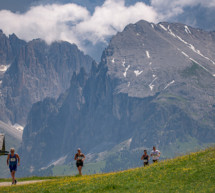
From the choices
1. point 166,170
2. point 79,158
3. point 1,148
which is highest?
point 1,148

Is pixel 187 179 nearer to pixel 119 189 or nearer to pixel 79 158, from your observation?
pixel 119 189

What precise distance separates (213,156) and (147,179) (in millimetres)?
7503

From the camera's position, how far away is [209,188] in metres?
28.6

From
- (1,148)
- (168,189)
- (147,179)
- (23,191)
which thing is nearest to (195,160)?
(147,179)

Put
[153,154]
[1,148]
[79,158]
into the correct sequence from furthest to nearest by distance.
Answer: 1. [1,148]
2. [153,154]
3. [79,158]

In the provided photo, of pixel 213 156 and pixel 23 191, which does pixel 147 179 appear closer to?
Answer: pixel 213 156

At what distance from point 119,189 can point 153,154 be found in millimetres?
20903

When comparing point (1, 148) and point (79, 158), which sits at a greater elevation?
point (1, 148)

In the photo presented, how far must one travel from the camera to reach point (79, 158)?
155 ft

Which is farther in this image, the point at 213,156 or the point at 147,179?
the point at 213,156

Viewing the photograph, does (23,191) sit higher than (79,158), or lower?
lower

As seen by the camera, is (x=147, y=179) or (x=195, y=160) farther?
(x=195, y=160)

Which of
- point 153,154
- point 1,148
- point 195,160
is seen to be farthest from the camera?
point 1,148

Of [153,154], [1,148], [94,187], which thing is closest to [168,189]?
[94,187]
